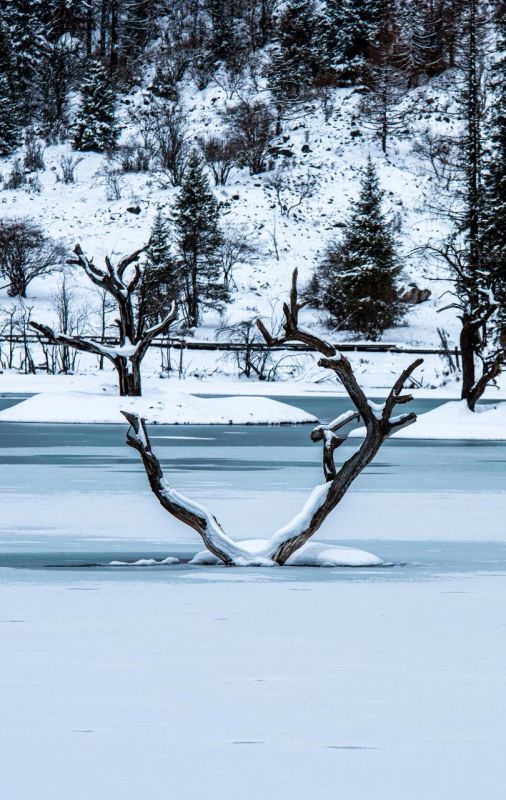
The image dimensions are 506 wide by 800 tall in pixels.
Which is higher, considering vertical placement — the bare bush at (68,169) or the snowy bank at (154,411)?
the bare bush at (68,169)

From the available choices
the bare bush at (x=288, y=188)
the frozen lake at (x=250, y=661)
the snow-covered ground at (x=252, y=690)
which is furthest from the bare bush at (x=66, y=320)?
the snow-covered ground at (x=252, y=690)

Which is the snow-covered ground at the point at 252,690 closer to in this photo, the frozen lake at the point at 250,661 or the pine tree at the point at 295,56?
the frozen lake at the point at 250,661

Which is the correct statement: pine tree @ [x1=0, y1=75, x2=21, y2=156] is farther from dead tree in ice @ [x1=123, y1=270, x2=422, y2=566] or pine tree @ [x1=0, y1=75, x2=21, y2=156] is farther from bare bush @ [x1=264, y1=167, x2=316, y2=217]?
dead tree in ice @ [x1=123, y1=270, x2=422, y2=566]

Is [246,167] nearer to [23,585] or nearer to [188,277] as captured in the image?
[188,277]

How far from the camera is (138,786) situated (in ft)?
19.2

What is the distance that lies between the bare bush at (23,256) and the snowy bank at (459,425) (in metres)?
46.4

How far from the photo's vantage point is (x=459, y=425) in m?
34.4

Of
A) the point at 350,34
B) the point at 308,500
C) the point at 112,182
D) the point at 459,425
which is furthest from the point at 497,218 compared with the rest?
the point at 350,34

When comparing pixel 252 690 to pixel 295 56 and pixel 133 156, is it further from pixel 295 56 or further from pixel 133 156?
pixel 295 56

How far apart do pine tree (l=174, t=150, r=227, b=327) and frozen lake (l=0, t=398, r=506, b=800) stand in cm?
6204

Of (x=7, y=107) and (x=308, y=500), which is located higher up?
(x=7, y=107)

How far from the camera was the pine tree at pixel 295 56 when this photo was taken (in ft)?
337

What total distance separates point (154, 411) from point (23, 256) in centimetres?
4532

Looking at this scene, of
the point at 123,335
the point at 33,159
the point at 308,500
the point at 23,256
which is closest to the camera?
the point at 308,500
